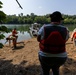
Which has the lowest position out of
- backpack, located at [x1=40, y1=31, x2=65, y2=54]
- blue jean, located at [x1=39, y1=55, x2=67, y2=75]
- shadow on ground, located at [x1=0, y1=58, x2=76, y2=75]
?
shadow on ground, located at [x1=0, y1=58, x2=76, y2=75]

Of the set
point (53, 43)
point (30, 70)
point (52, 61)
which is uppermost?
point (53, 43)

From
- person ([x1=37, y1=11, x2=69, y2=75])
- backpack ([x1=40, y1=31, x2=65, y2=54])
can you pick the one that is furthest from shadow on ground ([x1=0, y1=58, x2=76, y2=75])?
→ backpack ([x1=40, y1=31, x2=65, y2=54])

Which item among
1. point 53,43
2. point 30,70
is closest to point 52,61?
point 53,43

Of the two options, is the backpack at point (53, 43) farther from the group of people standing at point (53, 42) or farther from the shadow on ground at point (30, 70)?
the shadow on ground at point (30, 70)

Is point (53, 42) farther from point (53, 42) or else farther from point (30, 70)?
point (30, 70)

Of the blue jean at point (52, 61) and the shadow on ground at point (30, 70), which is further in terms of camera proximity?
the shadow on ground at point (30, 70)

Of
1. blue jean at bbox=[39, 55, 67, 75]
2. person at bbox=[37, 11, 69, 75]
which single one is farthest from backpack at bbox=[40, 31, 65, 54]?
blue jean at bbox=[39, 55, 67, 75]

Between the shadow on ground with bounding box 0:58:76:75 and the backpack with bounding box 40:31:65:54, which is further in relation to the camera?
the shadow on ground with bounding box 0:58:76:75

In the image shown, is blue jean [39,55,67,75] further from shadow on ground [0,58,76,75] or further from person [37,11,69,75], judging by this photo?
shadow on ground [0,58,76,75]

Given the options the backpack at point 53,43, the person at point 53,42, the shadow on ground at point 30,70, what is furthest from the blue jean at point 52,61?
the shadow on ground at point 30,70

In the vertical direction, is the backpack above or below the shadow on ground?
above

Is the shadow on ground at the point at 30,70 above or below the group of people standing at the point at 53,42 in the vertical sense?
below

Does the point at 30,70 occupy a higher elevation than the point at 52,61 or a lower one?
lower

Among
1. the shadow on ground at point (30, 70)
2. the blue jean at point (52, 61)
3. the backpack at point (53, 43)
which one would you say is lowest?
the shadow on ground at point (30, 70)
